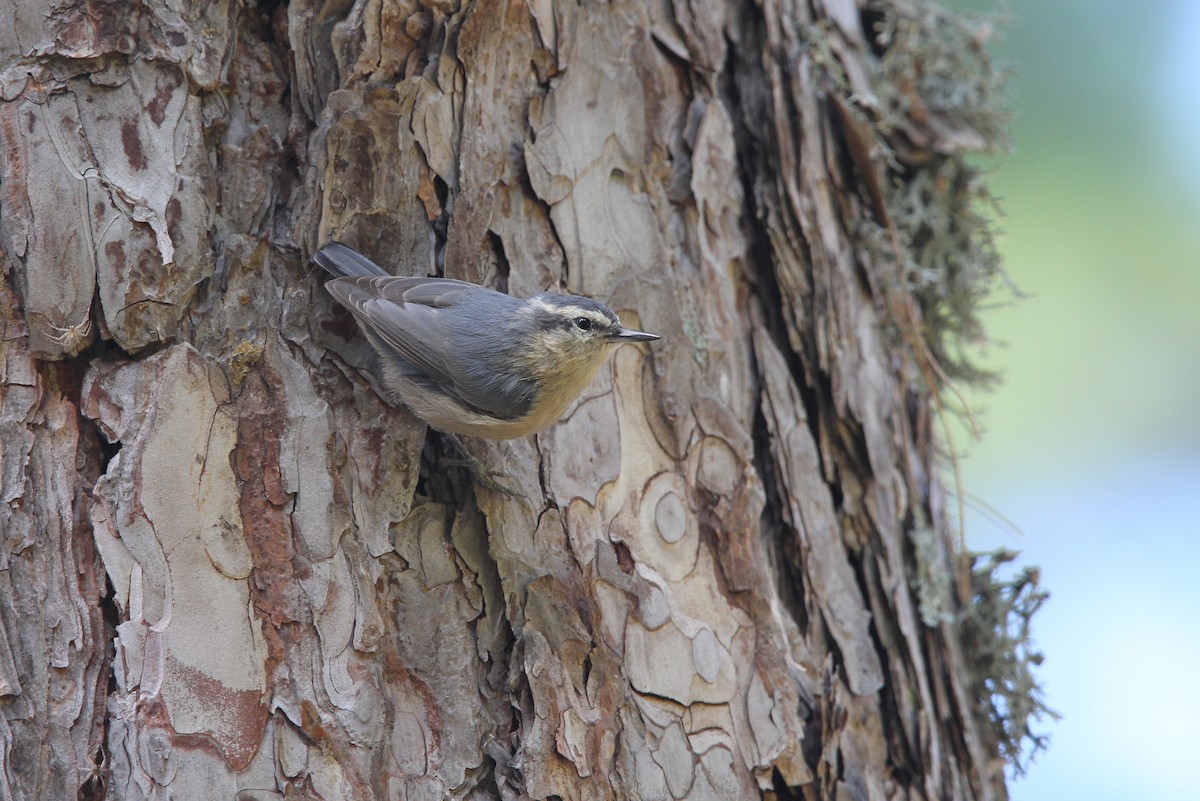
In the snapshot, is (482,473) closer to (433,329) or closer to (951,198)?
(433,329)

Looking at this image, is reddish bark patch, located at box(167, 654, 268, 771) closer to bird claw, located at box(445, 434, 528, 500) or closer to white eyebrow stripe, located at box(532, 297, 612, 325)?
bird claw, located at box(445, 434, 528, 500)

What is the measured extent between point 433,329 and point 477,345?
0.51 ft

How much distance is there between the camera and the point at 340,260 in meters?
2.28

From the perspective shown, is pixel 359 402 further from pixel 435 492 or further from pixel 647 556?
pixel 647 556

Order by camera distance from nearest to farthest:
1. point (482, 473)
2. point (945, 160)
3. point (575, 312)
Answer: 1. point (482, 473)
2. point (575, 312)
3. point (945, 160)

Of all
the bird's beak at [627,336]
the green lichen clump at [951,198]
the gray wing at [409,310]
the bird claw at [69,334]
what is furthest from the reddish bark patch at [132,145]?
the green lichen clump at [951,198]

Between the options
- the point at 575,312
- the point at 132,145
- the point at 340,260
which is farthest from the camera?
the point at 575,312

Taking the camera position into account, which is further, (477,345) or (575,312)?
(477,345)

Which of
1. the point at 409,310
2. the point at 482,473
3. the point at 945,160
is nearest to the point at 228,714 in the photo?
the point at 482,473

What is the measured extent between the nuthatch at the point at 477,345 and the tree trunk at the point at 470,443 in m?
0.07

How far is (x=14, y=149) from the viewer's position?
2080 millimetres

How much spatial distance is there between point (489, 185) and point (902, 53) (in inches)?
62.2

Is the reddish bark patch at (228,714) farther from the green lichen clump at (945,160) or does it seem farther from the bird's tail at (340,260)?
the green lichen clump at (945,160)

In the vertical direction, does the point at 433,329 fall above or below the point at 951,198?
below
